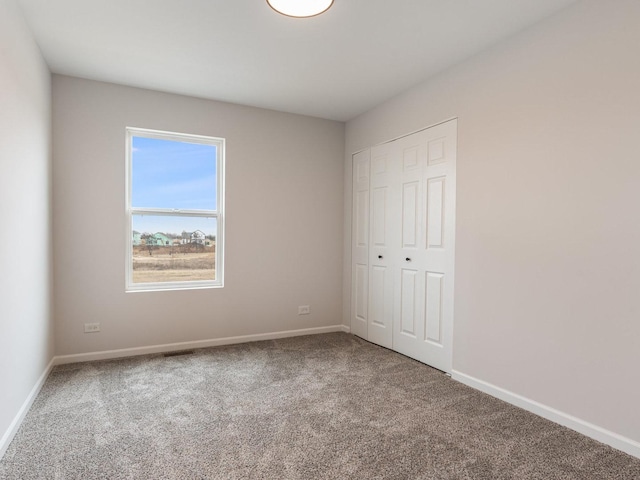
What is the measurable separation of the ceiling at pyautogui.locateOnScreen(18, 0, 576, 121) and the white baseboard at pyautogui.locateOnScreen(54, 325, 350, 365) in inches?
99.5

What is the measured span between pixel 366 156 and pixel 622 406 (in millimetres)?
3079

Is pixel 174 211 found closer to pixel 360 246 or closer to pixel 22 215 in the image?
pixel 22 215

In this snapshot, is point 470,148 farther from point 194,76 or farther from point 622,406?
point 194,76

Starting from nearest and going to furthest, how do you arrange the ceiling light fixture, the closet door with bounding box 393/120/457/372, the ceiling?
the ceiling light fixture → the ceiling → the closet door with bounding box 393/120/457/372

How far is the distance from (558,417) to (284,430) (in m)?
1.70

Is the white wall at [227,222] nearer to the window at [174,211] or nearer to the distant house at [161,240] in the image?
the window at [174,211]

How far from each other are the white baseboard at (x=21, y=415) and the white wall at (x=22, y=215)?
0.07 feet

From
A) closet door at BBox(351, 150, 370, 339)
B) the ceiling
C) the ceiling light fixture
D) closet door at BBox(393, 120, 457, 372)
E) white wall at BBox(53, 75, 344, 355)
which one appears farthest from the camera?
closet door at BBox(351, 150, 370, 339)

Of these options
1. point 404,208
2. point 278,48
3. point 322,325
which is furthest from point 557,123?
point 322,325

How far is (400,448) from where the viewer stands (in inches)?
81.4

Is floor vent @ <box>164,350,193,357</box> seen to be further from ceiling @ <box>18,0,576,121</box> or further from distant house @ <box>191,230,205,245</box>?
ceiling @ <box>18,0,576,121</box>

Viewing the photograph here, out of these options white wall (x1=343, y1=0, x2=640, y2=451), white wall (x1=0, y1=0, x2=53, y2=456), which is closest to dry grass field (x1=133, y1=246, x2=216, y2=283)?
white wall (x1=0, y1=0, x2=53, y2=456)

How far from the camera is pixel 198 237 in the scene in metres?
4.02

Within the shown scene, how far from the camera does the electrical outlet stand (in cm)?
349
